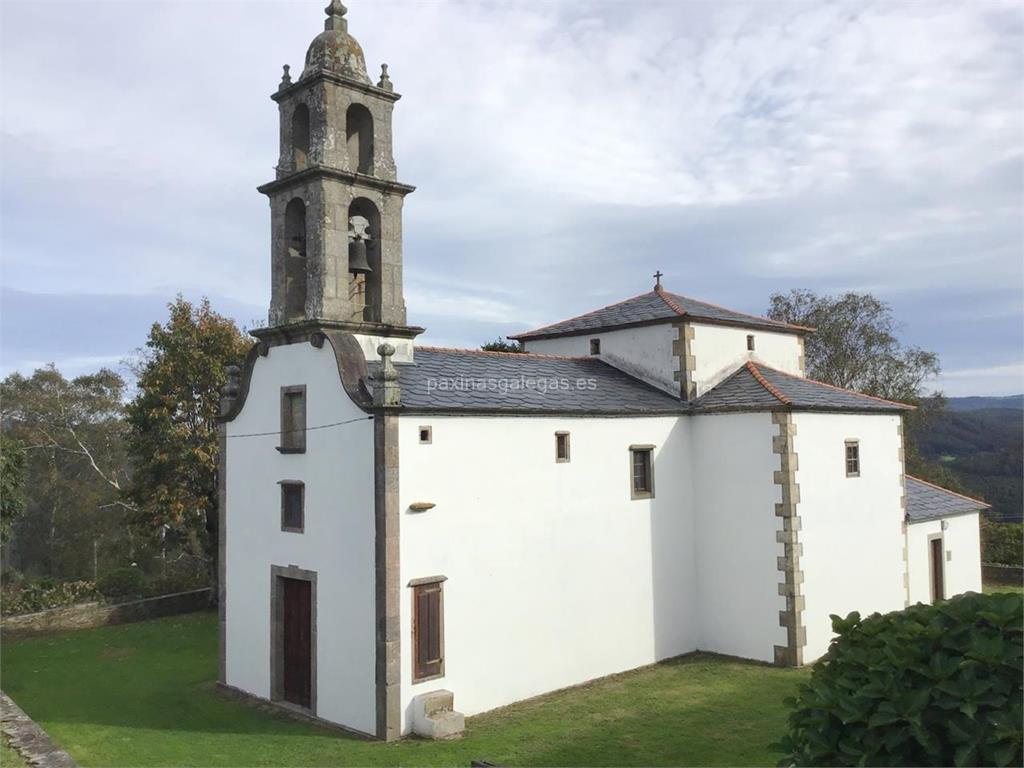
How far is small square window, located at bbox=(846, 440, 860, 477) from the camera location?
1763 centimetres

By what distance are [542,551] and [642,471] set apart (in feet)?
10.9

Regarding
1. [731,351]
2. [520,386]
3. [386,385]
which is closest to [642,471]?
[520,386]

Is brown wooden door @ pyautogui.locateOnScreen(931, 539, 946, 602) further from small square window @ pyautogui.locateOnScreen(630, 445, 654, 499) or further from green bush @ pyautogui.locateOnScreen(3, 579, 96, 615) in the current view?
green bush @ pyautogui.locateOnScreen(3, 579, 96, 615)

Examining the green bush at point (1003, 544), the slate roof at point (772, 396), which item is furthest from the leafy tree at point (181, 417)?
the green bush at point (1003, 544)

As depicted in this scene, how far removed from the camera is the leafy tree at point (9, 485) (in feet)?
76.8

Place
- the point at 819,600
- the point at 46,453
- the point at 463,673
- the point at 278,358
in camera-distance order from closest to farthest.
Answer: the point at 463,673 < the point at 278,358 < the point at 819,600 < the point at 46,453

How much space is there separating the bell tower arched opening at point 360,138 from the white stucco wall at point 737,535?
8.80 meters

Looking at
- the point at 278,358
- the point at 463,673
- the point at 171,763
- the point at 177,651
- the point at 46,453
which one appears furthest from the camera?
the point at 46,453

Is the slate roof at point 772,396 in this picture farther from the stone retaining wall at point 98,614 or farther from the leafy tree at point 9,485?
the leafy tree at point 9,485

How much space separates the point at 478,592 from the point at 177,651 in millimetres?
9639

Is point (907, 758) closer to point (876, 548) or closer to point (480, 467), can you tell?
point (480, 467)

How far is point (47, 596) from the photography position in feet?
74.4

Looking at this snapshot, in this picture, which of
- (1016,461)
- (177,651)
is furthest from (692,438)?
(1016,461)

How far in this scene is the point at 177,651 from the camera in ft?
62.5
